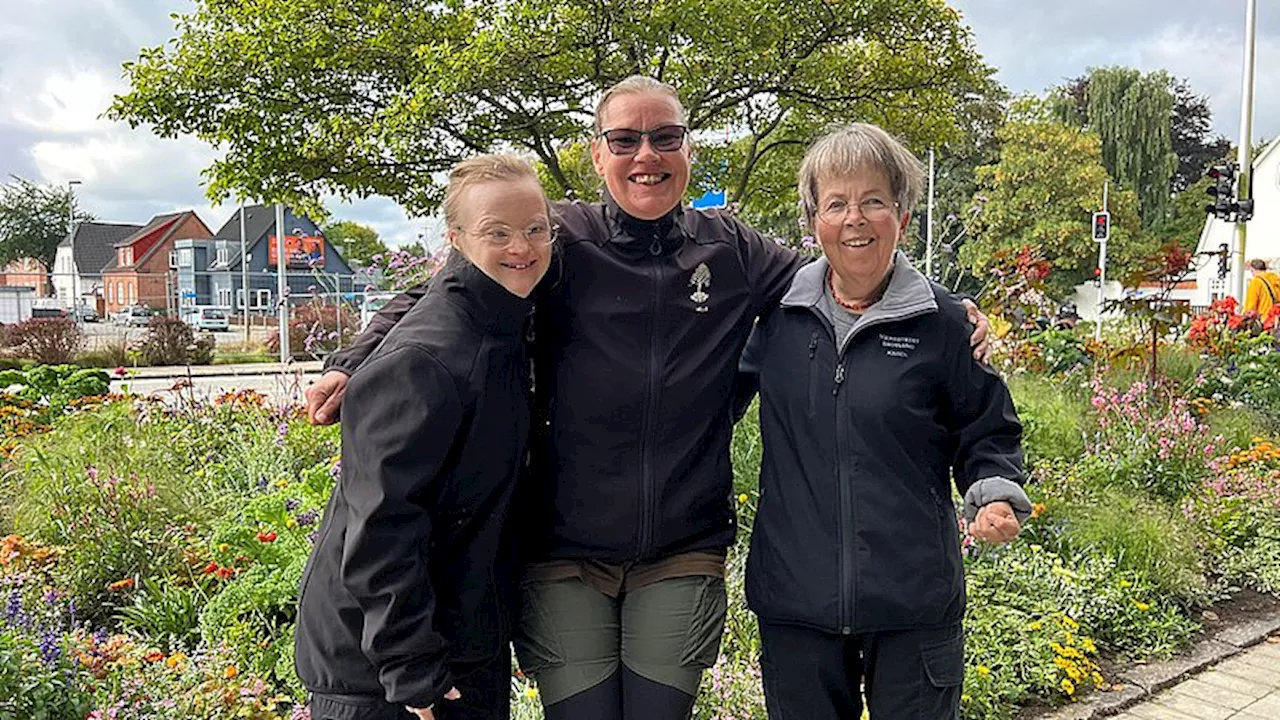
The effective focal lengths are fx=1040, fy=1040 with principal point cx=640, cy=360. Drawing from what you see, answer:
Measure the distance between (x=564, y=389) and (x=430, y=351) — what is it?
16.6 inches

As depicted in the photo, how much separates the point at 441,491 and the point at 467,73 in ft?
26.0

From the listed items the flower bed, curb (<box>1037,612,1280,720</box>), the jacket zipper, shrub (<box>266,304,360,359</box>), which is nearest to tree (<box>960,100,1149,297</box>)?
shrub (<box>266,304,360,359</box>)

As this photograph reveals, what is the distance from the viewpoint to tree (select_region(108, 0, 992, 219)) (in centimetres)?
984

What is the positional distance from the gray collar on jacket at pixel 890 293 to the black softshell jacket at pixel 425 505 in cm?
67

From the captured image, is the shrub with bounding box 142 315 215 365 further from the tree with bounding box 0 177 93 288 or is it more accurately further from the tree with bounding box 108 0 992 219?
the tree with bounding box 0 177 93 288

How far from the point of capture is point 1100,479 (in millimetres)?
6016

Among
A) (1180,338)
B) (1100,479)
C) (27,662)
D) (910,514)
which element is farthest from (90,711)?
(1180,338)

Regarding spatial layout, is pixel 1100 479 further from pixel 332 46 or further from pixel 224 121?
pixel 224 121

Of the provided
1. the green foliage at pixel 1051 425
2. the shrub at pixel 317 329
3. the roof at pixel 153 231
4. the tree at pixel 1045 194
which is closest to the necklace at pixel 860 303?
the green foliage at pixel 1051 425

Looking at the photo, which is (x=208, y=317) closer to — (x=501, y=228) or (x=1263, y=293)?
(x=1263, y=293)

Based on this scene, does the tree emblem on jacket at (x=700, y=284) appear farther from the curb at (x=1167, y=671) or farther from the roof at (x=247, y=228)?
the roof at (x=247, y=228)

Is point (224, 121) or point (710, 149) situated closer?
point (224, 121)

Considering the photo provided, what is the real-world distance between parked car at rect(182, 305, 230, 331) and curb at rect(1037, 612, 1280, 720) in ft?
124

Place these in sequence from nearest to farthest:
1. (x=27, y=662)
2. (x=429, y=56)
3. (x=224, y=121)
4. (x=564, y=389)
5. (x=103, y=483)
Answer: (x=564, y=389) < (x=27, y=662) < (x=103, y=483) < (x=429, y=56) < (x=224, y=121)
